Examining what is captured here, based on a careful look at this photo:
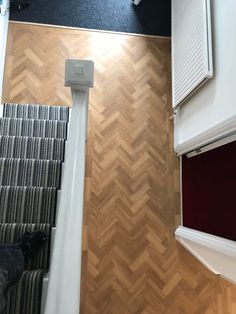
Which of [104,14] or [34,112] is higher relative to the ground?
[104,14]

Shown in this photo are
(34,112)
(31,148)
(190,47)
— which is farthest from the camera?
(34,112)

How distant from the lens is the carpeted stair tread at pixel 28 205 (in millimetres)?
1823

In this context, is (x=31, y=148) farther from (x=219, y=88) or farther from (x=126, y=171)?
(x=219, y=88)

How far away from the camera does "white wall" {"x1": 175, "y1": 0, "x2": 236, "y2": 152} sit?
1.83 meters

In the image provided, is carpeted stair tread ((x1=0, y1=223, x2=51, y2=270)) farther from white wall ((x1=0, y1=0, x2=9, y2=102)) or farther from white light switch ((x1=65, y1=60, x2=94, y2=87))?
white wall ((x1=0, y1=0, x2=9, y2=102))

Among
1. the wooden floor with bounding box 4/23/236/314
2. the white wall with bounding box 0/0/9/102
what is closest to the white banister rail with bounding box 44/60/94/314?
the wooden floor with bounding box 4/23/236/314

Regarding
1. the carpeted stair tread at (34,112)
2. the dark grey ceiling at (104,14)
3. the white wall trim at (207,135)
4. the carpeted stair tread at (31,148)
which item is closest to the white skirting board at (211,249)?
the white wall trim at (207,135)

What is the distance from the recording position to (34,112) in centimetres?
262

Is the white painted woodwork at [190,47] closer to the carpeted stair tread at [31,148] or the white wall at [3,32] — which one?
the carpeted stair tread at [31,148]

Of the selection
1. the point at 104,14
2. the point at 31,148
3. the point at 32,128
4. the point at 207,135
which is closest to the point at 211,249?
the point at 207,135

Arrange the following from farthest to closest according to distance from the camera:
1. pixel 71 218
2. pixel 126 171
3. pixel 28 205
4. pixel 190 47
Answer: pixel 126 171, pixel 190 47, pixel 28 205, pixel 71 218

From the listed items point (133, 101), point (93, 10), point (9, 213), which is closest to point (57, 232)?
point (9, 213)

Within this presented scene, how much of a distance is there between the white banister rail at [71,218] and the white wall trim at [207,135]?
1.00 metres

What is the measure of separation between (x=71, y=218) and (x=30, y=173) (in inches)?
47.7
